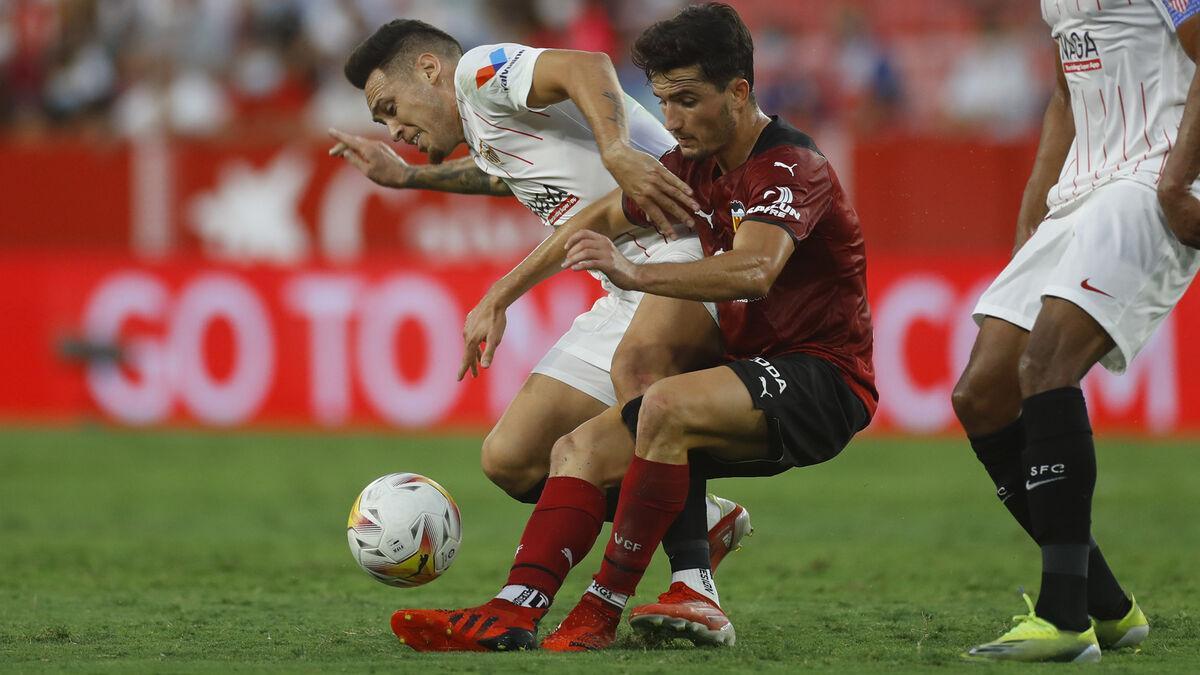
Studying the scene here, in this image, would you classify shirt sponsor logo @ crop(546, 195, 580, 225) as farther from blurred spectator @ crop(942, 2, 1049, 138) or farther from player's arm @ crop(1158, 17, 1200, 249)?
blurred spectator @ crop(942, 2, 1049, 138)

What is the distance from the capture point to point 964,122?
14.6 metres

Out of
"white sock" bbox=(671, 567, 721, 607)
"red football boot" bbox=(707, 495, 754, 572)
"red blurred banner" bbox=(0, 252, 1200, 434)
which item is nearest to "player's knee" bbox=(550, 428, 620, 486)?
"white sock" bbox=(671, 567, 721, 607)

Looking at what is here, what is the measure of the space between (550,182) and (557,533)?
4.64 feet

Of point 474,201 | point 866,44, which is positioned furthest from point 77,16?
point 866,44

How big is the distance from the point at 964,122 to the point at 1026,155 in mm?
1362

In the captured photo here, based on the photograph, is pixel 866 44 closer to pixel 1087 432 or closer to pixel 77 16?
pixel 77 16

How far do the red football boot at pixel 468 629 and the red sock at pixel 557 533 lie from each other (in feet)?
0.46

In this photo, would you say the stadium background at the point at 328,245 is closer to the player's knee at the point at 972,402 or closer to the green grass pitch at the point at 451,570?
the green grass pitch at the point at 451,570

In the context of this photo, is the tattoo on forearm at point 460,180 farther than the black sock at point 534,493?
Yes

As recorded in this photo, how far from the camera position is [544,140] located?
5766 millimetres

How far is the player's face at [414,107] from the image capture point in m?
5.95

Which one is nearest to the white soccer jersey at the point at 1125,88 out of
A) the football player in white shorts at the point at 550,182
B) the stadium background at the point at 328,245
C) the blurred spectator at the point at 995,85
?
the football player in white shorts at the point at 550,182

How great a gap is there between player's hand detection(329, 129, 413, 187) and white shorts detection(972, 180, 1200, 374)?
103 inches

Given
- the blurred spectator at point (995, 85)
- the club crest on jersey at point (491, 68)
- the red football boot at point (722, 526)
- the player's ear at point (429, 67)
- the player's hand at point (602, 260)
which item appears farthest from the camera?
the blurred spectator at point (995, 85)
